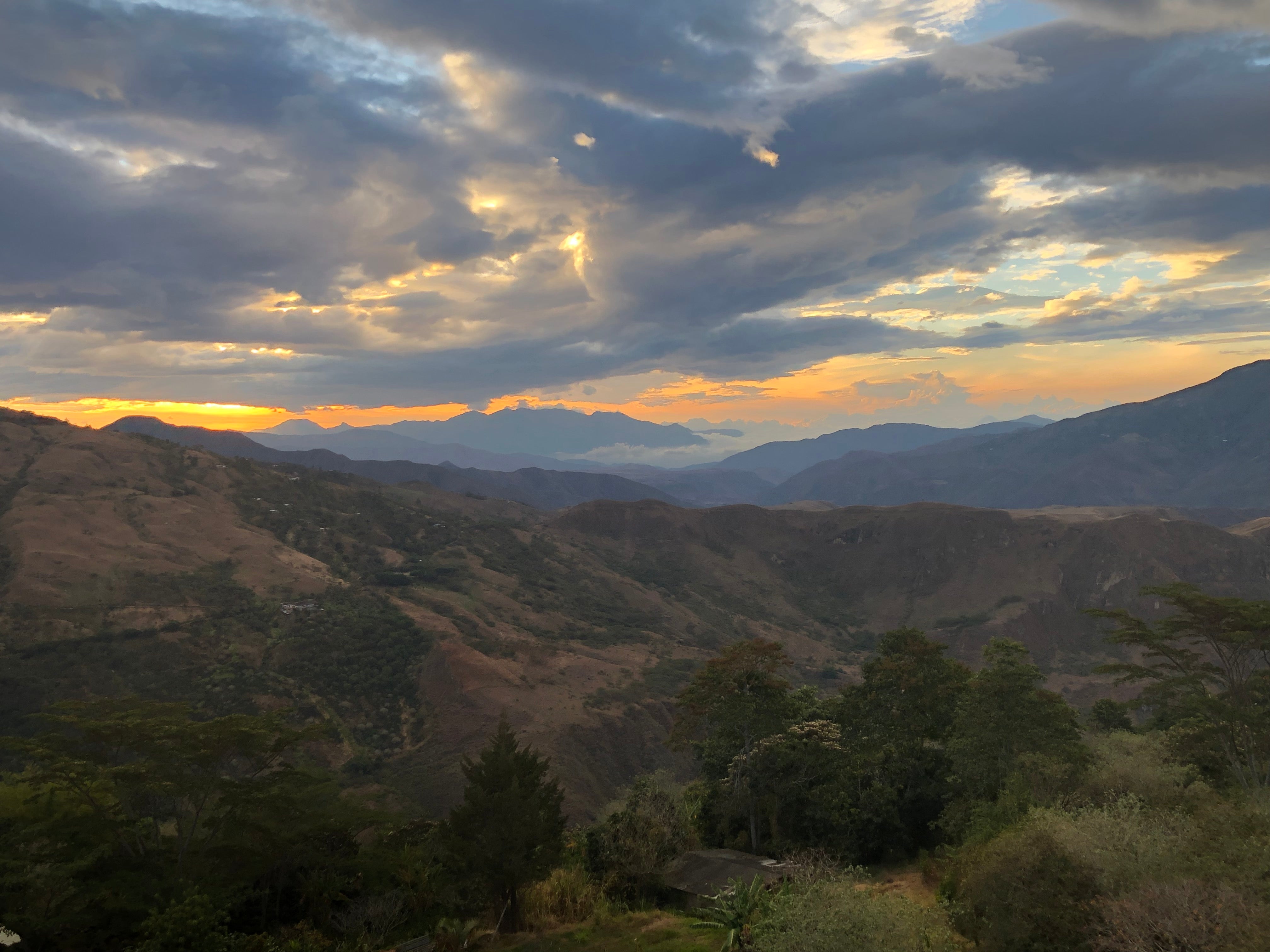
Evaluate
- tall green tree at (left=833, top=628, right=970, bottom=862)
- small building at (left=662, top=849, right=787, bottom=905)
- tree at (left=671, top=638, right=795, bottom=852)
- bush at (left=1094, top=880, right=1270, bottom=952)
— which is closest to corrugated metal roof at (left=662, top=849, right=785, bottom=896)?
small building at (left=662, top=849, right=787, bottom=905)

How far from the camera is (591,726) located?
65750 millimetres

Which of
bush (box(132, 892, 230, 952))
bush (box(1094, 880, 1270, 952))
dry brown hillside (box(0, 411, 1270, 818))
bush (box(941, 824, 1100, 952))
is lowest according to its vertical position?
dry brown hillside (box(0, 411, 1270, 818))

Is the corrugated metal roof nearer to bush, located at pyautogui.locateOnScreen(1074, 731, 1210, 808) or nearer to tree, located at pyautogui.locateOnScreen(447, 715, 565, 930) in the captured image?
tree, located at pyautogui.locateOnScreen(447, 715, 565, 930)

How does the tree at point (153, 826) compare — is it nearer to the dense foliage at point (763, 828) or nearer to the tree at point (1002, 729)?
the dense foliage at point (763, 828)

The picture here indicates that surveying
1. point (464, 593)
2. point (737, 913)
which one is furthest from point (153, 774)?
point (464, 593)

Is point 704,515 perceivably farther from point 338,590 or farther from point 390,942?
point 390,942

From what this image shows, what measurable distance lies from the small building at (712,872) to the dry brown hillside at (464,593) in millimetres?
30806

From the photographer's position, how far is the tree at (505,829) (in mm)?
19328

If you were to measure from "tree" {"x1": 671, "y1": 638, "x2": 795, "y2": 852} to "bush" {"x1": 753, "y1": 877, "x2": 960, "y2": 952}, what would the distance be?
16.3m

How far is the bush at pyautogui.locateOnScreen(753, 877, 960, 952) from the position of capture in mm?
12227

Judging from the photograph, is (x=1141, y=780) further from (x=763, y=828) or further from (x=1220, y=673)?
(x=763, y=828)

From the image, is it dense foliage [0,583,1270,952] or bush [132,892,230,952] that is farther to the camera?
bush [132,892,230,952]

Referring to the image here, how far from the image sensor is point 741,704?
102 feet

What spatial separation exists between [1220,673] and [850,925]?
26.9 m
